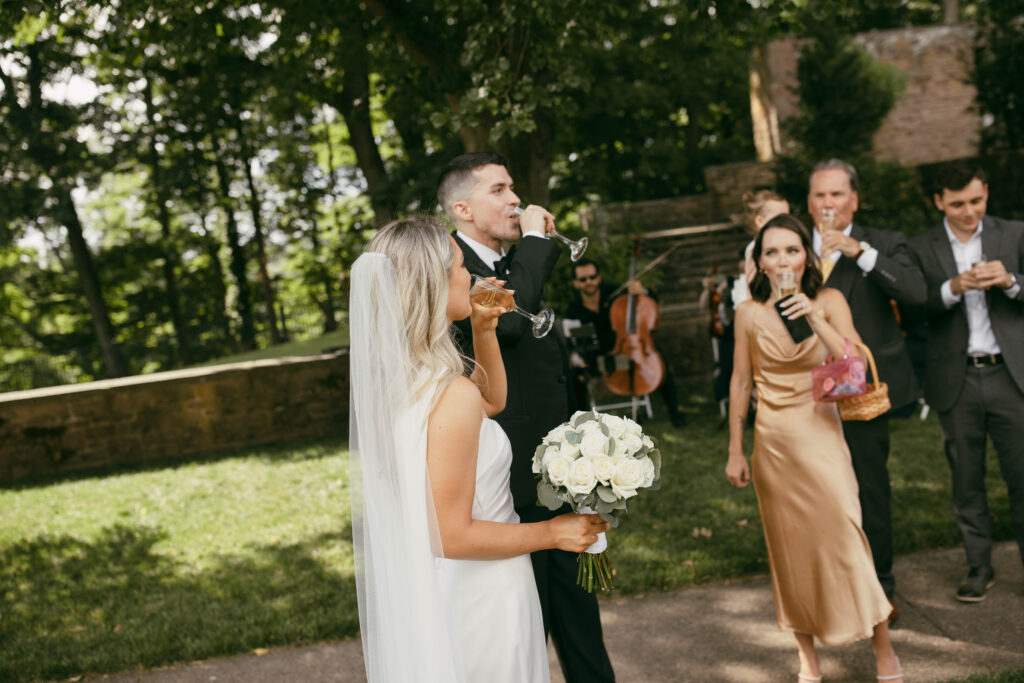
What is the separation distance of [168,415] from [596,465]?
8.86m

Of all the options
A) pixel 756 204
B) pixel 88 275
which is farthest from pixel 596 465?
pixel 88 275

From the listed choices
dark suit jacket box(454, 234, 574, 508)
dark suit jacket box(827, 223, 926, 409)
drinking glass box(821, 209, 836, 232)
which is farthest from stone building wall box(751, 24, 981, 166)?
dark suit jacket box(454, 234, 574, 508)

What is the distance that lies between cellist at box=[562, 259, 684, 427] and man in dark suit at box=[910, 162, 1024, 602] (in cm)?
431

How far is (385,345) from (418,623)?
776 millimetres

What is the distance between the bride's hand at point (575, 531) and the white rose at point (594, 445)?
7.9 inches

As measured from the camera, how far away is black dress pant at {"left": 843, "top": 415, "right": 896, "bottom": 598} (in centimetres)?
408

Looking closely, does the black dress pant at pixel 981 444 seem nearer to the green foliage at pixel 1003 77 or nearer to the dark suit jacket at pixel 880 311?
the dark suit jacket at pixel 880 311

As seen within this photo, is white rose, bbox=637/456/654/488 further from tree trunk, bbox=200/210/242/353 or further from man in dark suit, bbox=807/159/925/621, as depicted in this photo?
tree trunk, bbox=200/210/242/353

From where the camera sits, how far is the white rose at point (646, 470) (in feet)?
7.64

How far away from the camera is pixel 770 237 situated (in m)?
3.62

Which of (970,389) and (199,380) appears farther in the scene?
(199,380)

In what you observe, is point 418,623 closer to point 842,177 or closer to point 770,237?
point 770,237

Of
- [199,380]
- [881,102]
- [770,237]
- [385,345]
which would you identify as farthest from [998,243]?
[881,102]

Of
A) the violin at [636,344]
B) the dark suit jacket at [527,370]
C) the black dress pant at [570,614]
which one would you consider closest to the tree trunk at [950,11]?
the violin at [636,344]
